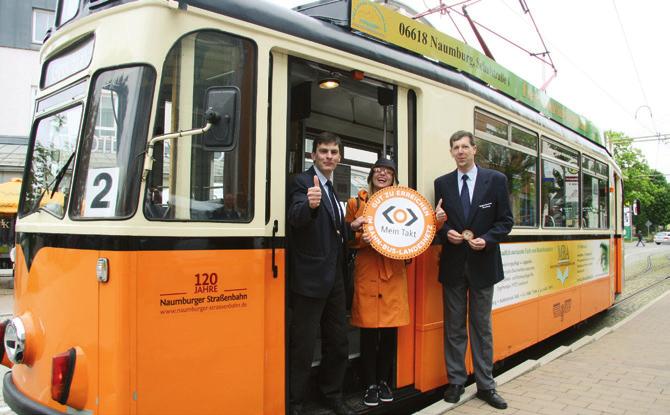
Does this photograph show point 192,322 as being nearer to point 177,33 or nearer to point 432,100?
point 177,33

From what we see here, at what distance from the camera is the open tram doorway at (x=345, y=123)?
4.09m

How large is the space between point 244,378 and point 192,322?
0.48 meters

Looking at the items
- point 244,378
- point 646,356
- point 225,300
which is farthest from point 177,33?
point 646,356

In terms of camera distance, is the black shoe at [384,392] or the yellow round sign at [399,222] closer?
the yellow round sign at [399,222]

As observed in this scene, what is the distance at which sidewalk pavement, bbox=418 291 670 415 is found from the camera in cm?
429

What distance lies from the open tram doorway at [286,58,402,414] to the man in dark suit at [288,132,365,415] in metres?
0.11

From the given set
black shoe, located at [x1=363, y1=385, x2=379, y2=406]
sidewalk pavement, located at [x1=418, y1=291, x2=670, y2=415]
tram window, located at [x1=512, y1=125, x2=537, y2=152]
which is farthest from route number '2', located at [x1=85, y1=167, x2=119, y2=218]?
tram window, located at [x1=512, y1=125, x2=537, y2=152]

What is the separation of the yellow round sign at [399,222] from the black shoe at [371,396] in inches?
38.2

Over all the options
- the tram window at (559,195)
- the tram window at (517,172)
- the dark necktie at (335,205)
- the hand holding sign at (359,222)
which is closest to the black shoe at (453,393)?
the hand holding sign at (359,222)

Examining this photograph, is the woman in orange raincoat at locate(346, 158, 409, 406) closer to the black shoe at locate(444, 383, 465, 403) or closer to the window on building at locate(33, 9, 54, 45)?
the black shoe at locate(444, 383, 465, 403)

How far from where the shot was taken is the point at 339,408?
12.4 feet

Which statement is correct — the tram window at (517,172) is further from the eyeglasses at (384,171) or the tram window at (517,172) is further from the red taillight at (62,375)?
the red taillight at (62,375)

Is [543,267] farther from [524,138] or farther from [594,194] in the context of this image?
[594,194]

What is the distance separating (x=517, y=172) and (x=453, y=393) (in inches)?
94.6
